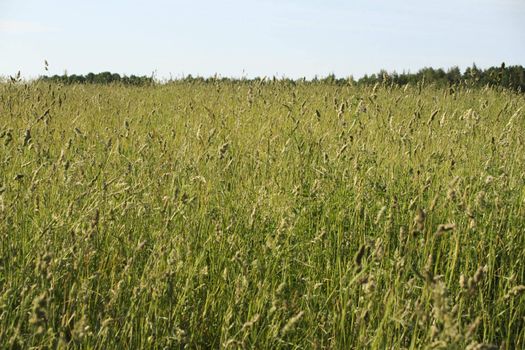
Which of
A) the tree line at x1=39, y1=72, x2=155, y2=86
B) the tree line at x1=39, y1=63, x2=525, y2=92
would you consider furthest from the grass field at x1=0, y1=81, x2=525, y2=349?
the tree line at x1=39, y1=72, x2=155, y2=86

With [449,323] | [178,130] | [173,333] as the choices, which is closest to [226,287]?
[173,333]

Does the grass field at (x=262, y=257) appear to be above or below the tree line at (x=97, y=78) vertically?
below

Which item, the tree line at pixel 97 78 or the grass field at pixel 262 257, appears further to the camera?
the tree line at pixel 97 78

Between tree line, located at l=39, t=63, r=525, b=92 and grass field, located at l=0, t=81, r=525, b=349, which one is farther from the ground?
tree line, located at l=39, t=63, r=525, b=92

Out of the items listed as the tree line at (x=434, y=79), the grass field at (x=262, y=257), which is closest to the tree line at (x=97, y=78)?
the tree line at (x=434, y=79)

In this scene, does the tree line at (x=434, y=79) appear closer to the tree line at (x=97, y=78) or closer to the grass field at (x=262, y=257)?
the tree line at (x=97, y=78)

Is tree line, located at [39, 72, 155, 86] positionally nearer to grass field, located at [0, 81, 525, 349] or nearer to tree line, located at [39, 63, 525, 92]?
tree line, located at [39, 63, 525, 92]

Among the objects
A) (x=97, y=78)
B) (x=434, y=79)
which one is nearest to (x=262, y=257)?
(x=434, y=79)

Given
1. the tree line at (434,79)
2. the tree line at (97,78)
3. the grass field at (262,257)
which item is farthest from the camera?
the tree line at (97,78)

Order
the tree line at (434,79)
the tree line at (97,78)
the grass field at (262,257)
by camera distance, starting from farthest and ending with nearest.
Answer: the tree line at (97,78), the tree line at (434,79), the grass field at (262,257)

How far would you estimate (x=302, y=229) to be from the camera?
2.89 meters

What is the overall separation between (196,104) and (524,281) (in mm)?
4909

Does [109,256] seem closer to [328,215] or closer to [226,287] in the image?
[226,287]

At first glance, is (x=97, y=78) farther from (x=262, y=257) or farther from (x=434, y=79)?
(x=262, y=257)
